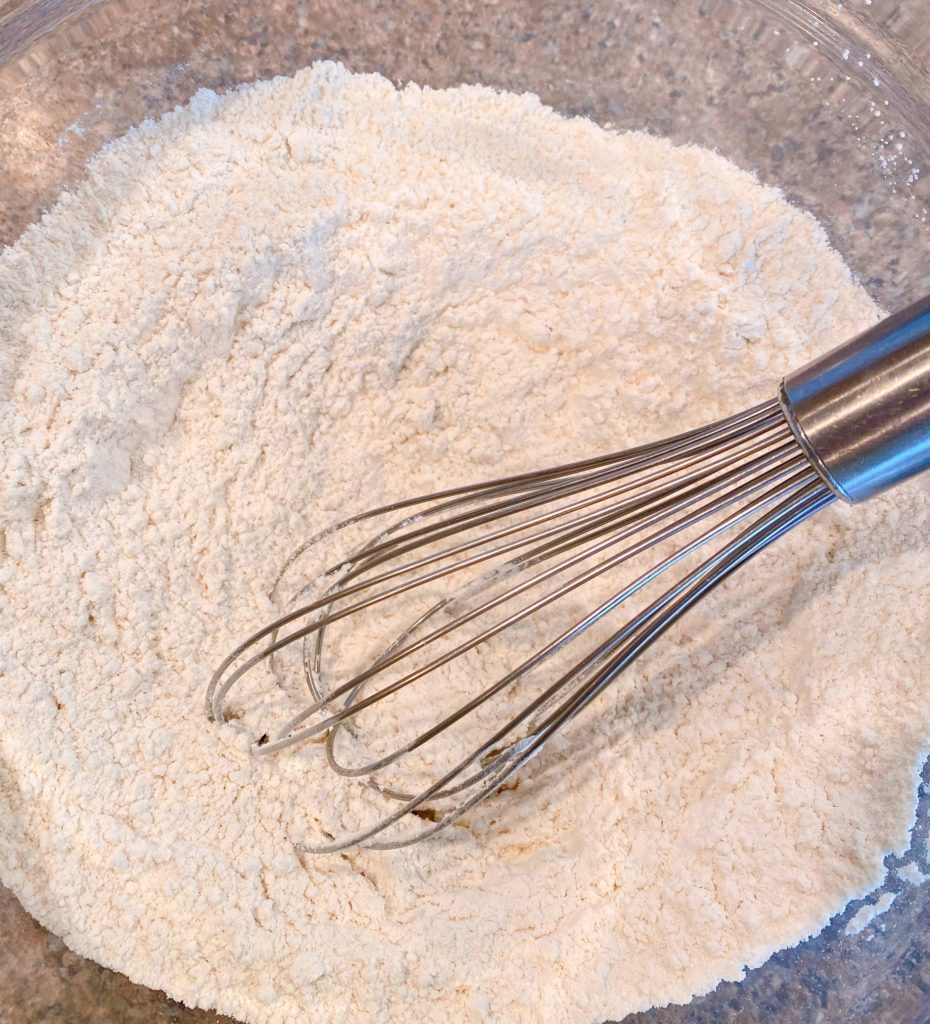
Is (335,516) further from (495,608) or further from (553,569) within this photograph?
(553,569)

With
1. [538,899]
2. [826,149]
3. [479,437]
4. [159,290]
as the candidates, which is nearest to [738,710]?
[538,899]

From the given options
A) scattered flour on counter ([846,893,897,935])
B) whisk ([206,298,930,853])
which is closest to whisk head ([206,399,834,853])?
whisk ([206,298,930,853])

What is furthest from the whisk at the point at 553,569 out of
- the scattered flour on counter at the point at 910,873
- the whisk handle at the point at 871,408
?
the scattered flour on counter at the point at 910,873

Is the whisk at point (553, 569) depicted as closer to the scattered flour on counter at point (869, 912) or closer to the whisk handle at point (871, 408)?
the whisk handle at point (871, 408)

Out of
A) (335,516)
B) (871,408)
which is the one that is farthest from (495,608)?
(871,408)

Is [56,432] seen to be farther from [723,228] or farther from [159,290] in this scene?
[723,228]

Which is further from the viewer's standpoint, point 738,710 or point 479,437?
point 479,437
